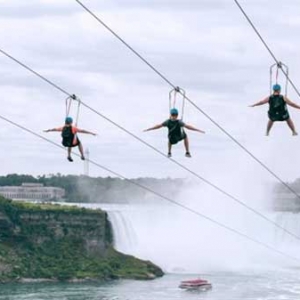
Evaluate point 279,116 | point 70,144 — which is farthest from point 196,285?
point 279,116

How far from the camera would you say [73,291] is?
98.3 metres

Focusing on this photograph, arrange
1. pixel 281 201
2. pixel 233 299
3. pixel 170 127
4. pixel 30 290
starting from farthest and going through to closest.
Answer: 1. pixel 281 201
2. pixel 30 290
3. pixel 233 299
4. pixel 170 127

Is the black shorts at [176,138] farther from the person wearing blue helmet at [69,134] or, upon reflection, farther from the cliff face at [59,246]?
the cliff face at [59,246]

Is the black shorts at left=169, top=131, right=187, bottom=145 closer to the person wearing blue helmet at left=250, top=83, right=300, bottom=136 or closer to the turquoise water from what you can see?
the person wearing blue helmet at left=250, top=83, right=300, bottom=136

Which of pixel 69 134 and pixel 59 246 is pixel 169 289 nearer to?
pixel 59 246

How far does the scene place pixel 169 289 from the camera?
319 feet

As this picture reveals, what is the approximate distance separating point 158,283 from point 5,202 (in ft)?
74.0

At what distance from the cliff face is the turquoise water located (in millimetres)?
4760

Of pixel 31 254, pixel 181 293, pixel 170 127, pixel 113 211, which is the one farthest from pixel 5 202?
pixel 170 127

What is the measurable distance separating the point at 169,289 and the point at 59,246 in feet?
87.0

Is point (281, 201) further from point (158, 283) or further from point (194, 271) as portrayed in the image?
point (158, 283)

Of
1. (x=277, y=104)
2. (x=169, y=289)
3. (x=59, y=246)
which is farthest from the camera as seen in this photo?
(x=59, y=246)

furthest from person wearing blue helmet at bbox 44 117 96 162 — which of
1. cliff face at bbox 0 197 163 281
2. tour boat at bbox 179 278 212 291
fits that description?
A: cliff face at bbox 0 197 163 281

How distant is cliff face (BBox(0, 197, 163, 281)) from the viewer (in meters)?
113
